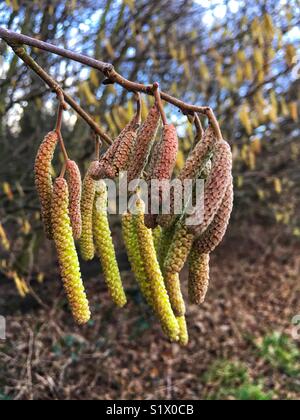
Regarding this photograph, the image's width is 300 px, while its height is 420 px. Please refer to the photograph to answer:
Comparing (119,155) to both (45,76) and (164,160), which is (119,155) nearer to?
(164,160)

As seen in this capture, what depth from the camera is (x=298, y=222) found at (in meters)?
7.27

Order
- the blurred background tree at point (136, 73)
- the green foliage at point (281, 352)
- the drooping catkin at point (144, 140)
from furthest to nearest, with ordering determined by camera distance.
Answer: the green foliage at point (281, 352) → the blurred background tree at point (136, 73) → the drooping catkin at point (144, 140)

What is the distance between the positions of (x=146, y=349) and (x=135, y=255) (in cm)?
406

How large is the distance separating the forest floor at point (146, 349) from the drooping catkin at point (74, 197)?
2.71 m

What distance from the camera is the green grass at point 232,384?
4.20 meters

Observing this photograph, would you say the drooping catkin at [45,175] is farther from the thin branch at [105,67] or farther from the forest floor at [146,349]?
the forest floor at [146,349]

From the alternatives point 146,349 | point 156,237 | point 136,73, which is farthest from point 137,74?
point 156,237

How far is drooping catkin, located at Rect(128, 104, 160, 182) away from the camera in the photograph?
1039 millimetres

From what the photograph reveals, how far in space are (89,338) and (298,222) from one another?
3.84 meters

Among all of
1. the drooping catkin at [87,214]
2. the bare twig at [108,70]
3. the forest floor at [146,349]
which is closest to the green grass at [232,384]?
the forest floor at [146,349]

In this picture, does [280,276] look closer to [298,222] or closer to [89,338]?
[298,222]

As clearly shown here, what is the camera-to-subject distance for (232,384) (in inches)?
179
